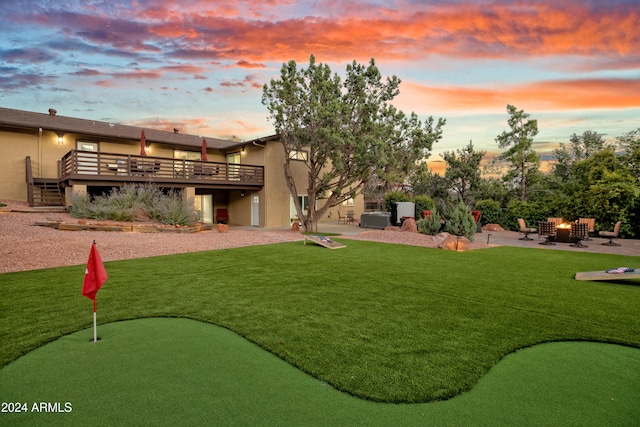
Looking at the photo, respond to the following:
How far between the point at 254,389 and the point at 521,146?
25.2 meters

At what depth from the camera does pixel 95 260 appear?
382 centimetres

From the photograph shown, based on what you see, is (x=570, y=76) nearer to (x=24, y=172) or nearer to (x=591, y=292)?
(x=591, y=292)

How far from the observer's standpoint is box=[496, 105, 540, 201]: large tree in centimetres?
2248

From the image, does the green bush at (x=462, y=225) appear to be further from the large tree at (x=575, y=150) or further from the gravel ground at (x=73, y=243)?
the large tree at (x=575, y=150)

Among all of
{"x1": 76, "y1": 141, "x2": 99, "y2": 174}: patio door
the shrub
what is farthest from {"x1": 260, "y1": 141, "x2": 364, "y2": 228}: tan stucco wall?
{"x1": 76, "y1": 141, "x2": 99, "y2": 174}: patio door

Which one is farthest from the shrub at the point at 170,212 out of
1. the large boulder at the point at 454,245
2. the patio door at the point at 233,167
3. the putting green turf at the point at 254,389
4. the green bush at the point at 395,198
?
the green bush at the point at 395,198

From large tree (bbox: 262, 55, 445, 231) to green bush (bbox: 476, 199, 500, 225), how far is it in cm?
561

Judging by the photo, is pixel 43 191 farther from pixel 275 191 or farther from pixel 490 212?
pixel 490 212

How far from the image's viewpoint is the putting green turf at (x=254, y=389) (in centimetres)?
252

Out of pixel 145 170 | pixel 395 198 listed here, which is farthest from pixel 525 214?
pixel 145 170

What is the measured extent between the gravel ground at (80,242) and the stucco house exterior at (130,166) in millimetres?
3052

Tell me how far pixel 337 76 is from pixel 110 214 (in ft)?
40.0

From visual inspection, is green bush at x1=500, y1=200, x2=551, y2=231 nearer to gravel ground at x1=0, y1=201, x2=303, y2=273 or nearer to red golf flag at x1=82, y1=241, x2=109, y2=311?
gravel ground at x1=0, y1=201, x2=303, y2=273

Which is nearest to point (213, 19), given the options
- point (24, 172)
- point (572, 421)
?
point (24, 172)
